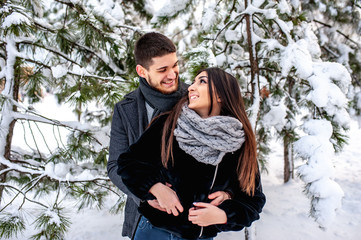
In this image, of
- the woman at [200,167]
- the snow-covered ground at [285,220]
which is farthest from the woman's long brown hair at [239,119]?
the snow-covered ground at [285,220]

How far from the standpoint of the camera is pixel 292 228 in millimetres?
3182

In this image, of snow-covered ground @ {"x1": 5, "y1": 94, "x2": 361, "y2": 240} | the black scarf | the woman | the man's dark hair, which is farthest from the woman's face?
snow-covered ground @ {"x1": 5, "y1": 94, "x2": 361, "y2": 240}

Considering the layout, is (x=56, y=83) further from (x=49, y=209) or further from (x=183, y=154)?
(x=183, y=154)

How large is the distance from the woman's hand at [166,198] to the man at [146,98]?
11.4 inches

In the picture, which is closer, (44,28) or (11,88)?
(11,88)

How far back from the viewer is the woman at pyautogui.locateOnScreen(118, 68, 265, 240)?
3.21ft

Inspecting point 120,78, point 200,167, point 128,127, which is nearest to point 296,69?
point 200,167

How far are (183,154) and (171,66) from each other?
0.50 meters

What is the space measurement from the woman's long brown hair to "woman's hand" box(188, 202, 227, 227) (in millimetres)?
156

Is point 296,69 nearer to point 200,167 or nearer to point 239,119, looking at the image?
point 239,119

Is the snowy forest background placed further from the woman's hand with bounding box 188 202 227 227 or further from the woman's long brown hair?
the woman's hand with bounding box 188 202 227 227

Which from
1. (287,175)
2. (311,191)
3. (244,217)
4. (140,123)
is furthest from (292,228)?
(140,123)

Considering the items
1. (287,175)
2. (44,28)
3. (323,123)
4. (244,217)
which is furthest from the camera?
(287,175)

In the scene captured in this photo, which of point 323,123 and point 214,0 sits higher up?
point 214,0
